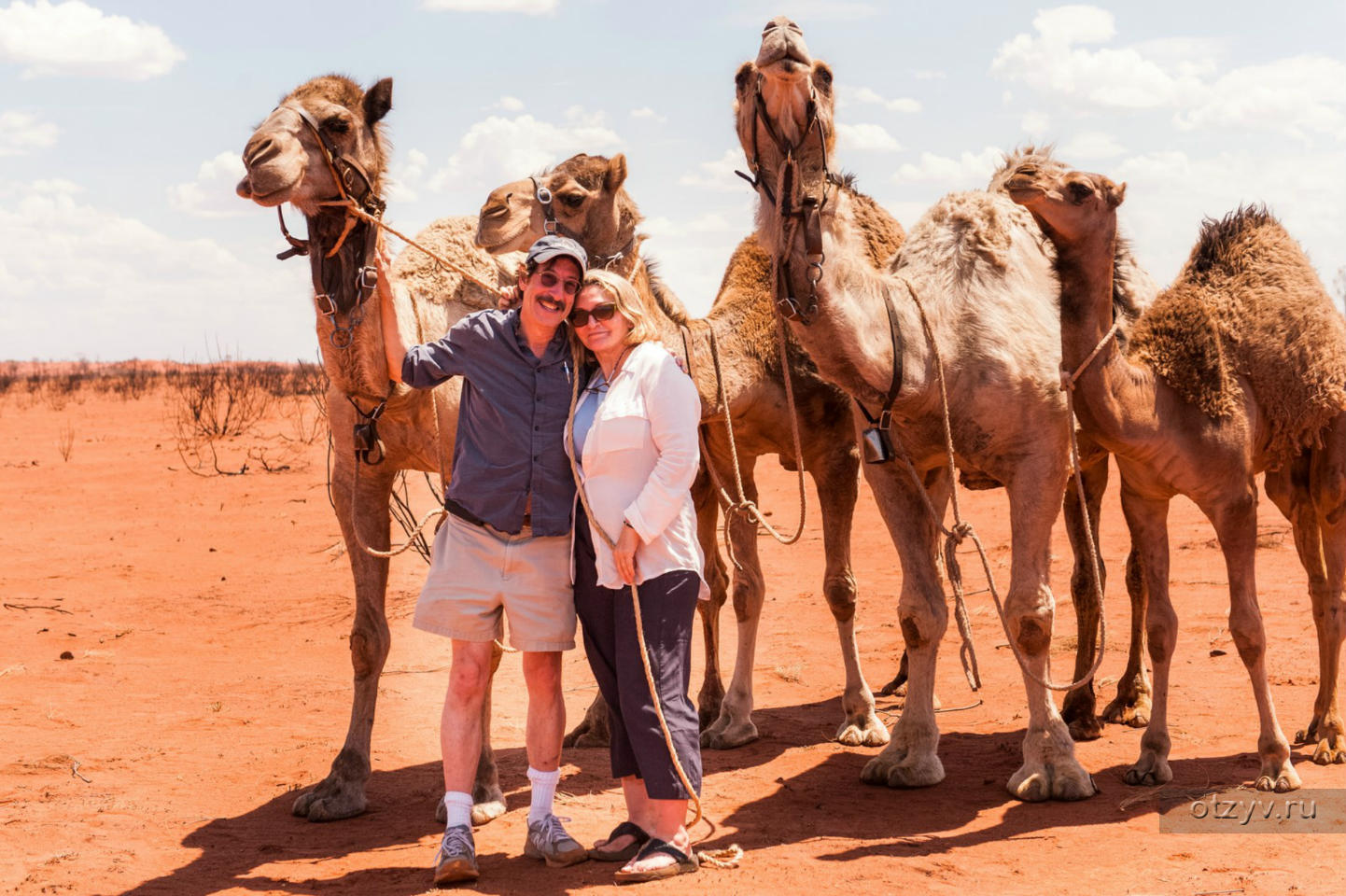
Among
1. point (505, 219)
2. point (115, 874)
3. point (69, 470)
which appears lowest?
point (115, 874)

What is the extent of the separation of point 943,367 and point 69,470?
1796 centimetres

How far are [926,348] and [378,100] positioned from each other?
8.89ft

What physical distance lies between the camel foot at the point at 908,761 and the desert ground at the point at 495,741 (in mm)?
82

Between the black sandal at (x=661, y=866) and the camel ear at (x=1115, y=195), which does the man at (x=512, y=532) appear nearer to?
the black sandal at (x=661, y=866)

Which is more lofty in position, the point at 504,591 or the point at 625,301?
the point at 625,301

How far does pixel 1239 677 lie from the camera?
844 cm

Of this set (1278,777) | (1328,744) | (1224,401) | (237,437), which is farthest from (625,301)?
(237,437)

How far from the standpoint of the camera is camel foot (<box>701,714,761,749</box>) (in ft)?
23.9

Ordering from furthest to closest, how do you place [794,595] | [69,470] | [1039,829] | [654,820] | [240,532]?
[69,470]
[240,532]
[794,595]
[1039,829]
[654,820]

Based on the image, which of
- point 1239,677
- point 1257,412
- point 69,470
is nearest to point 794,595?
point 1239,677

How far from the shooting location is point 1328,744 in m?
6.48

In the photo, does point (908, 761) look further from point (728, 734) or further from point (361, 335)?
point (361, 335)

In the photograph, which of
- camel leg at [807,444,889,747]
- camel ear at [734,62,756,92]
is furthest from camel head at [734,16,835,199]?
camel leg at [807,444,889,747]

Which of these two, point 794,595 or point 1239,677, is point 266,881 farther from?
point 794,595
